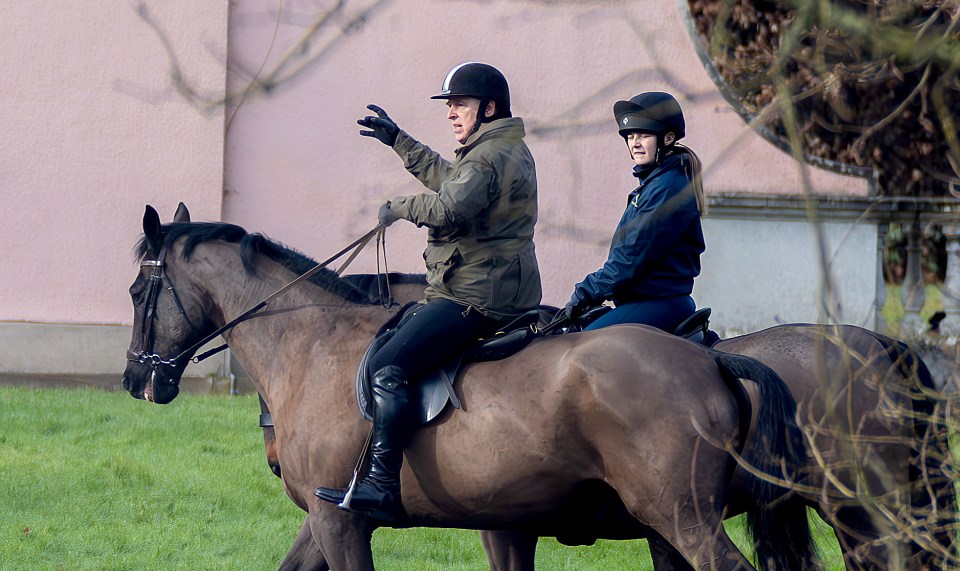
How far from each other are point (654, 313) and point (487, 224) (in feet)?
3.11

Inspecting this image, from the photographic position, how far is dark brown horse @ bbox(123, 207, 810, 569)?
4.43 m

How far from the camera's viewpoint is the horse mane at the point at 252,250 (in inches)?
219

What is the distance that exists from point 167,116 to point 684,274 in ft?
24.7

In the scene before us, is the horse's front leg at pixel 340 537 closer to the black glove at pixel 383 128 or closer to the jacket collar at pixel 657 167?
the black glove at pixel 383 128

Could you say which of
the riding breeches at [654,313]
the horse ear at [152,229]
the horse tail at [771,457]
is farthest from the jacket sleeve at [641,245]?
the horse ear at [152,229]

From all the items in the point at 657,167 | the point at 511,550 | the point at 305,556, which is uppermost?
the point at 657,167

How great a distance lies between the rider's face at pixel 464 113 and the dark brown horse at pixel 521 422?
0.95m

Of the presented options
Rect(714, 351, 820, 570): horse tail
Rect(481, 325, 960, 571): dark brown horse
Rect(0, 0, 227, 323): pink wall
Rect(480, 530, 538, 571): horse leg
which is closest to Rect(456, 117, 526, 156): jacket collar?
Rect(714, 351, 820, 570): horse tail

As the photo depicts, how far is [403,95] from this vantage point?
464 inches

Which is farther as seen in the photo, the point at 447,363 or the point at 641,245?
the point at 641,245

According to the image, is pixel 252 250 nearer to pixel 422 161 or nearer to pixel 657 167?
pixel 422 161

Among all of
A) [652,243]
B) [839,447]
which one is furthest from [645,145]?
[839,447]

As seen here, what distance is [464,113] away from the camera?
16.5ft

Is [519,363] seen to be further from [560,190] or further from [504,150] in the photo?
[560,190]
